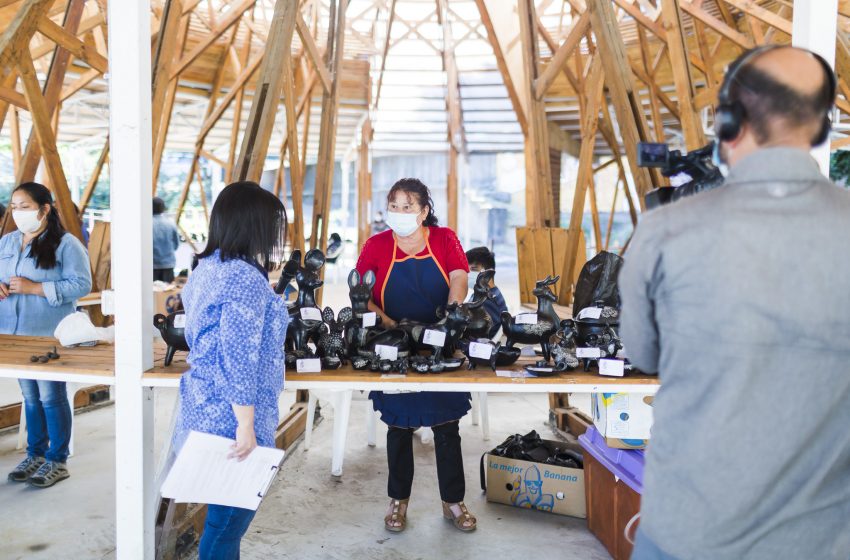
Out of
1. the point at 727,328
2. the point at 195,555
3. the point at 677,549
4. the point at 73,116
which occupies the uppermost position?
the point at 73,116

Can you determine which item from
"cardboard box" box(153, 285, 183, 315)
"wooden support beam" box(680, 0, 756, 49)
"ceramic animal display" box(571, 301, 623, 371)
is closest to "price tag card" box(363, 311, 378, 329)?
"ceramic animal display" box(571, 301, 623, 371)

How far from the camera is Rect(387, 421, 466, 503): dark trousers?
289 cm

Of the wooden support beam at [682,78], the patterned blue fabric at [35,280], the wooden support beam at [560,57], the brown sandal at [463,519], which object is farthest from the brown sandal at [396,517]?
the wooden support beam at [560,57]

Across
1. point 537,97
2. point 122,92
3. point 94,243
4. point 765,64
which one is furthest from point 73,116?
point 765,64

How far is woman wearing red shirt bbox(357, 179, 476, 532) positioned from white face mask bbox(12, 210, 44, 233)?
1623 millimetres

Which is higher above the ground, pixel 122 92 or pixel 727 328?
pixel 122 92

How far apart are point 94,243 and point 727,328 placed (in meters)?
5.19

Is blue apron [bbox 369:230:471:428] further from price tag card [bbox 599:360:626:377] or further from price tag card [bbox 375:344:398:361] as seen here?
price tag card [bbox 599:360:626:377]

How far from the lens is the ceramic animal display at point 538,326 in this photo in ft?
8.39

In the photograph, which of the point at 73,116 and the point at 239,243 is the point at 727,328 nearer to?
the point at 239,243

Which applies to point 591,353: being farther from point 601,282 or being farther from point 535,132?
point 535,132

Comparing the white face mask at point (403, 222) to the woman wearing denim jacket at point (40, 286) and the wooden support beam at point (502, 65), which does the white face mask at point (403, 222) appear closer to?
the woman wearing denim jacket at point (40, 286)

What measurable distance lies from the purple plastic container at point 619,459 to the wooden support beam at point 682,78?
1982 mm

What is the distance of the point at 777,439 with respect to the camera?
1.05 metres
